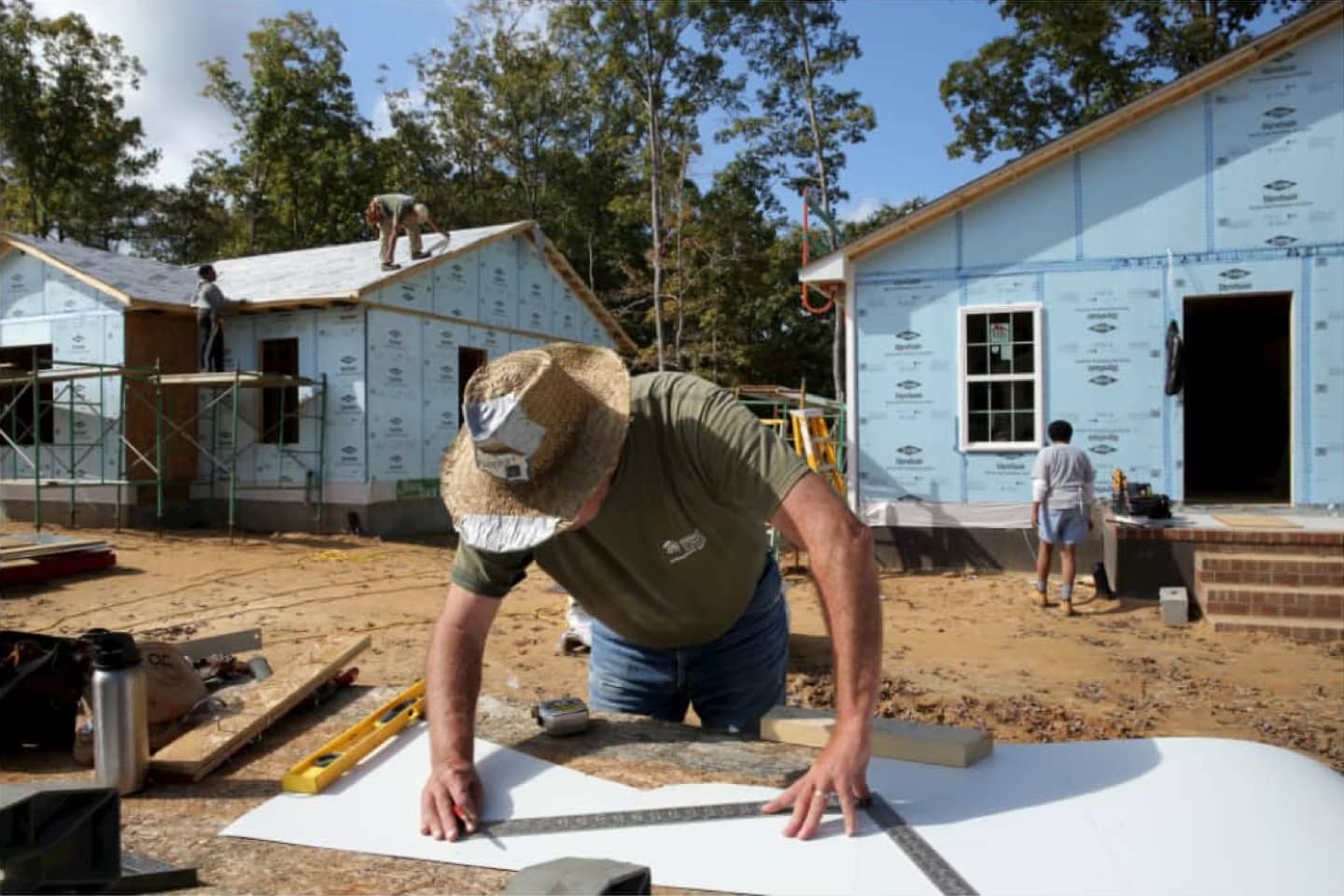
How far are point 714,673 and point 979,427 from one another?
342 inches

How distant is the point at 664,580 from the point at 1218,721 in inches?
184

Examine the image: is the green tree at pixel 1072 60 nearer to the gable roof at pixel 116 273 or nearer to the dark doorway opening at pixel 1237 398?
the dark doorway opening at pixel 1237 398

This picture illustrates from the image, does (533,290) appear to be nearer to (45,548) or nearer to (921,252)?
(921,252)

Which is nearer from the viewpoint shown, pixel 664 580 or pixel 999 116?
pixel 664 580

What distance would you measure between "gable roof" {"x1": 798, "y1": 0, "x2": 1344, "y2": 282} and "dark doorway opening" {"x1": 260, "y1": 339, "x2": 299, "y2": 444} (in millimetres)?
8246

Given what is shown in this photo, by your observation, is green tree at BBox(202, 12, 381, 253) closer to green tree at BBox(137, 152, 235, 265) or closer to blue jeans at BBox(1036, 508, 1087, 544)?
green tree at BBox(137, 152, 235, 265)

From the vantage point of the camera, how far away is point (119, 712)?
6.58 feet

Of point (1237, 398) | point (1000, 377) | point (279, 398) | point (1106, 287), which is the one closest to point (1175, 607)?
point (1000, 377)

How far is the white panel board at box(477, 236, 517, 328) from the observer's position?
16.6 m

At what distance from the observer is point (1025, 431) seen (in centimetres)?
1038

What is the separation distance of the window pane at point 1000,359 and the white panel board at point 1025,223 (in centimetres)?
96

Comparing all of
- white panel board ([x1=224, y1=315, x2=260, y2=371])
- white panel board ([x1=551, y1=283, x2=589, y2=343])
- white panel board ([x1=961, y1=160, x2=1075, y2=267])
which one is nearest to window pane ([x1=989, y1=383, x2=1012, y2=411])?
white panel board ([x1=961, y1=160, x2=1075, y2=267])

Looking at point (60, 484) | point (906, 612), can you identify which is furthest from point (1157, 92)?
point (60, 484)

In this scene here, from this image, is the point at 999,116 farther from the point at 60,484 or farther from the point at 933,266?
the point at 60,484
